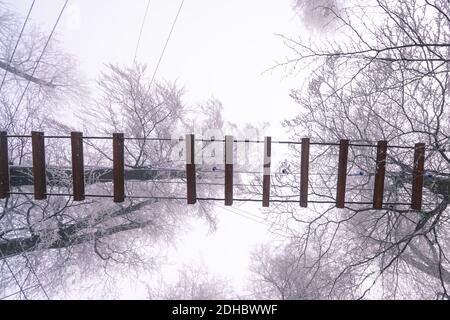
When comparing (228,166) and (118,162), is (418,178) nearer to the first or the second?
(228,166)

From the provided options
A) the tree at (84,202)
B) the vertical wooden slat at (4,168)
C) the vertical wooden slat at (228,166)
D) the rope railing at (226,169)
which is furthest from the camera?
the tree at (84,202)

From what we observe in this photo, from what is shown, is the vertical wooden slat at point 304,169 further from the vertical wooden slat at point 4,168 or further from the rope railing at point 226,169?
the vertical wooden slat at point 4,168

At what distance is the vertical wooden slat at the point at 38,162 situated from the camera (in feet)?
12.7

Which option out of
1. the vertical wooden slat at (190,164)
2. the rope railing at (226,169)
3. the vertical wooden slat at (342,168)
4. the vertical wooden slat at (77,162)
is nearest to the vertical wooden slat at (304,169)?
the rope railing at (226,169)

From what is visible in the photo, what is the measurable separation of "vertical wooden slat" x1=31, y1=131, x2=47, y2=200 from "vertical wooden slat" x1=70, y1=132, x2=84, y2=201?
1.47 ft

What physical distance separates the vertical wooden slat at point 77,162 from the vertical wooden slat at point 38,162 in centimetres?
45

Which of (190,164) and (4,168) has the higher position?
(190,164)

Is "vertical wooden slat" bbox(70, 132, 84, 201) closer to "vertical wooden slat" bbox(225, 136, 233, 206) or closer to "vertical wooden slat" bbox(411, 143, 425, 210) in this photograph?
"vertical wooden slat" bbox(225, 136, 233, 206)

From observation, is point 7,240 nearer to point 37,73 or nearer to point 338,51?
point 37,73

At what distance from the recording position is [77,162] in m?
3.98

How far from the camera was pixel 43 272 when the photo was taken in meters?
6.98

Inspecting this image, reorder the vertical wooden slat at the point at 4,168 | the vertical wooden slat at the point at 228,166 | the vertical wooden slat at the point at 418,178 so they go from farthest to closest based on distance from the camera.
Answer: the vertical wooden slat at the point at 4,168, the vertical wooden slat at the point at 418,178, the vertical wooden slat at the point at 228,166

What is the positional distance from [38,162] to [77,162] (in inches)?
21.8

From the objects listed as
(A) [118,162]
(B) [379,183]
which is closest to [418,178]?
(B) [379,183]
